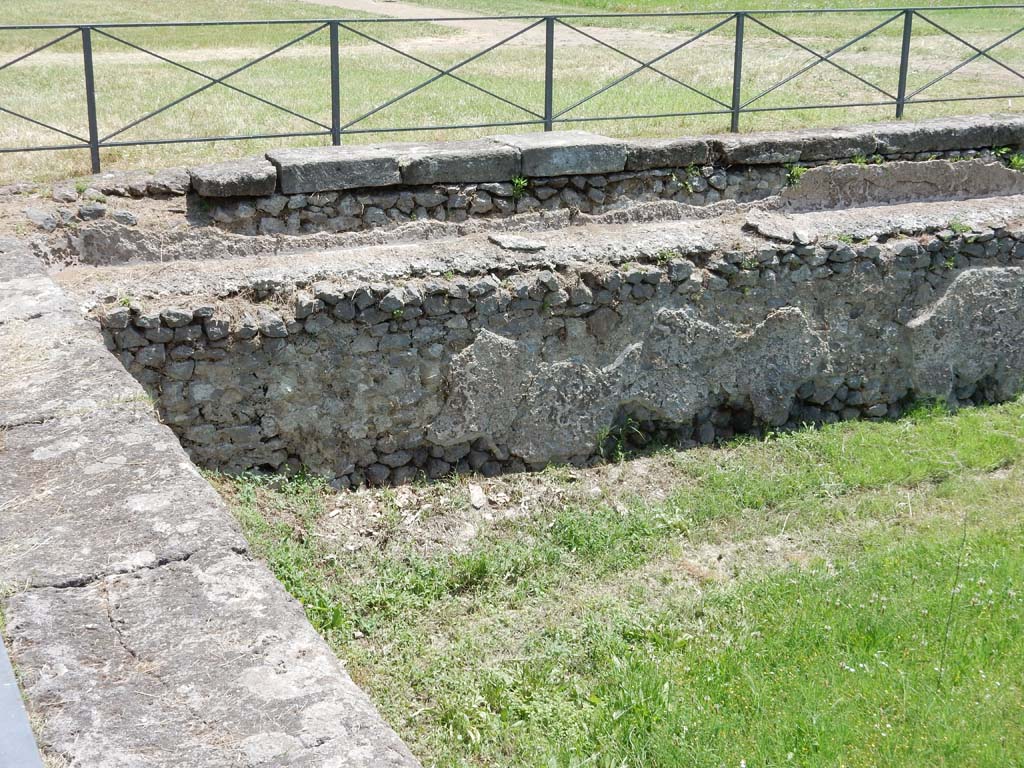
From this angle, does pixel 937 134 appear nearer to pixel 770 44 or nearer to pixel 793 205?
Answer: pixel 793 205

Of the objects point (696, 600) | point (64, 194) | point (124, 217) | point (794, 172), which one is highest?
point (794, 172)

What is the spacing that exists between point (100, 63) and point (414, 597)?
30.2 feet

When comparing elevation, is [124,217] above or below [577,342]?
above

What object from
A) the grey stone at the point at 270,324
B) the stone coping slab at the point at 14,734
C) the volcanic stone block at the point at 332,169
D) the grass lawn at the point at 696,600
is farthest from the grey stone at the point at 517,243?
the stone coping slab at the point at 14,734

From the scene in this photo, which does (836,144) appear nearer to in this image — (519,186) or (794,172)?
(794,172)

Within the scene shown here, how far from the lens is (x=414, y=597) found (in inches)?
219

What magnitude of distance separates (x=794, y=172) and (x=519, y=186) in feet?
7.21

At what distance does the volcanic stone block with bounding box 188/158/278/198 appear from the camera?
266 inches

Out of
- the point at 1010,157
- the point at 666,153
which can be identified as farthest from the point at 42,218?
the point at 1010,157

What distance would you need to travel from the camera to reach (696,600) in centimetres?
551

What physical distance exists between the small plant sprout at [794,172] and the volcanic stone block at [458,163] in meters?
2.19

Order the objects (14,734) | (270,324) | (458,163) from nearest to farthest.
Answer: (14,734)
(270,324)
(458,163)

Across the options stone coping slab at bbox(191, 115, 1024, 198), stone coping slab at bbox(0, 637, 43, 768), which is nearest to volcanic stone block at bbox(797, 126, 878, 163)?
stone coping slab at bbox(191, 115, 1024, 198)

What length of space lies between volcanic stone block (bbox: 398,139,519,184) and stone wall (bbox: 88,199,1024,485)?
22.2 inches
